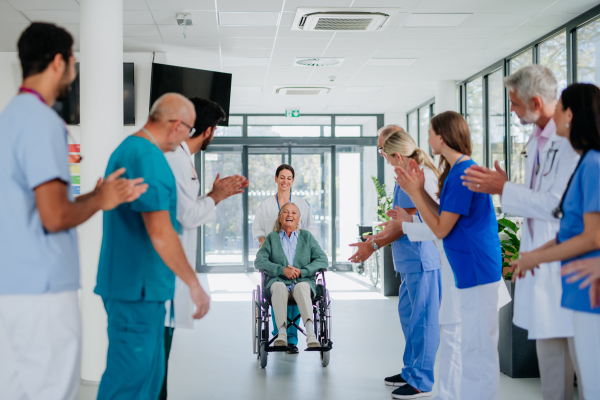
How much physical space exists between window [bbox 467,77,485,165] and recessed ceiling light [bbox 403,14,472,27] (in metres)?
2.46

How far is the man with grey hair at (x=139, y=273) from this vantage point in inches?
72.8

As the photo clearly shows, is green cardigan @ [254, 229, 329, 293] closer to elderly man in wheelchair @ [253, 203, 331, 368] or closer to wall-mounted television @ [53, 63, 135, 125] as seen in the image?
elderly man in wheelchair @ [253, 203, 331, 368]

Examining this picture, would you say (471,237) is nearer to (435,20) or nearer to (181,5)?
(435,20)

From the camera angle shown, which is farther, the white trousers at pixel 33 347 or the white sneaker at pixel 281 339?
the white sneaker at pixel 281 339

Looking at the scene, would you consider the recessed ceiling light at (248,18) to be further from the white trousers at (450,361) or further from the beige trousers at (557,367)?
the beige trousers at (557,367)

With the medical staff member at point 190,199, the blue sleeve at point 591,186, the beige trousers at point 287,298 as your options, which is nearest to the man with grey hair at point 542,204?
the blue sleeve at point 591,186

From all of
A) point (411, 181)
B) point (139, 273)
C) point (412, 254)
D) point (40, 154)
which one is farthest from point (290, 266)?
point (40, 154)

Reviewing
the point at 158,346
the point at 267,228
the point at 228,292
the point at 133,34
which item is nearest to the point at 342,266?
the point at 228,292

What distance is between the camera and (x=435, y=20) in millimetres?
5188

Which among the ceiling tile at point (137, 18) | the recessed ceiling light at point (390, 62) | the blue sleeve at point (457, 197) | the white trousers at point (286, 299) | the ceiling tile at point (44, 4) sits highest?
the recessed ceiling light at point (390, 62)

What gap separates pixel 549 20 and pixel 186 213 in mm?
4771

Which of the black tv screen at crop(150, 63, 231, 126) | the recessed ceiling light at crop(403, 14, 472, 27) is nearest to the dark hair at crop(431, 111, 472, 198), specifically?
the recessed ceiling light at crop(403, 14, 472, 27)

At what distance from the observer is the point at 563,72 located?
536cm

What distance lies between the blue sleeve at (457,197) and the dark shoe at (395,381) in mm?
1586
